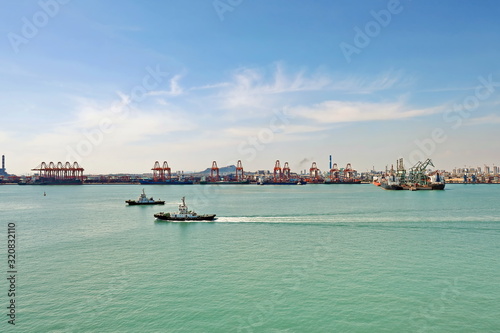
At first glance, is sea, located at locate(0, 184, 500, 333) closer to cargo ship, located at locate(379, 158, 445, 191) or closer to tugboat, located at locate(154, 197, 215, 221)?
tugboat, located at locate(154, 197, 215, 221)

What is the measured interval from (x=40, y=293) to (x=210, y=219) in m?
25.6

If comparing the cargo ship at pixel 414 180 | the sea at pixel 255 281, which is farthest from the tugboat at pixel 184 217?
the cargo ship at pixel 414 180

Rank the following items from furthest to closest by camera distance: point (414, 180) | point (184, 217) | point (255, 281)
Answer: point (414, 180) < point (184, 217) < point (255, 281)

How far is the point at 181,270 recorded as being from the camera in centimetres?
2150

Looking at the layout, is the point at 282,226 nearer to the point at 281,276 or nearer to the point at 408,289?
the point at 281,276

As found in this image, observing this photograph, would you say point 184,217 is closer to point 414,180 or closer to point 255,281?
point 255,281

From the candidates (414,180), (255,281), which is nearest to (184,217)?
(255,281)

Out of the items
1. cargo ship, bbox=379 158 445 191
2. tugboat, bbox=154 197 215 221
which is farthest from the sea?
cargo ship, bbox=379 158 445 191

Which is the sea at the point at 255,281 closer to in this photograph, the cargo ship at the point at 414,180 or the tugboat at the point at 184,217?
the tugboat at the point at 184,217

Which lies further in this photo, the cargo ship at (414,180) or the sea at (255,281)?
the cargo ship at (414,180)

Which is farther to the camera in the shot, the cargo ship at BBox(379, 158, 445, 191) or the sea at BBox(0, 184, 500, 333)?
the cargo ship at BBox(379, 158, 445, 191)

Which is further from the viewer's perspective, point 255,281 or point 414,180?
point 414,180

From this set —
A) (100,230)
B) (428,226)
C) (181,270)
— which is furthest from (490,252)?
(100,230)

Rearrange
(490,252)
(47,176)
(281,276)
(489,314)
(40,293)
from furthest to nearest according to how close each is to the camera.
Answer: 1. (47,176)
2. (490,252)
3. (281,276)
4. (40,293)
5. (489,314)
